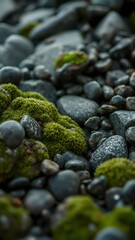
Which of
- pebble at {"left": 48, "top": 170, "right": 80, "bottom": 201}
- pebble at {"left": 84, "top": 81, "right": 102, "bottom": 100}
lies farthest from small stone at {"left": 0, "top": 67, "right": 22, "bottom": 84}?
pebble at {"left": 48, "top": 170, "right": 80, "bottom": 201}

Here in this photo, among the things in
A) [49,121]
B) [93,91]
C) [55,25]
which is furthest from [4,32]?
[49,121]

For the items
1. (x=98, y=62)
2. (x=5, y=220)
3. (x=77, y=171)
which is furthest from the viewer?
(x=98, y=62)

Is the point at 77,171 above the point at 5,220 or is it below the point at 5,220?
below

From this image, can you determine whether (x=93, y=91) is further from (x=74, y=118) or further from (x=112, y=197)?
(x=112, y=197)

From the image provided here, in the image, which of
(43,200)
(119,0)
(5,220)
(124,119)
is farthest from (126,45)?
(5,220)

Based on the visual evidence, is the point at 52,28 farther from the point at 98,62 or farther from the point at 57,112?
the point at 57,112

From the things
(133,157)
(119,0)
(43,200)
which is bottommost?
(133,157)

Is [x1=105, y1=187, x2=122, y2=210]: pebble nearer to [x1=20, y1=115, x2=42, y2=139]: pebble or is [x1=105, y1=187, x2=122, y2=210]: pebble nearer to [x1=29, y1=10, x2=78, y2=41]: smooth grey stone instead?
[x1=20, y1=115, x2=42, y2=139]: pebble
